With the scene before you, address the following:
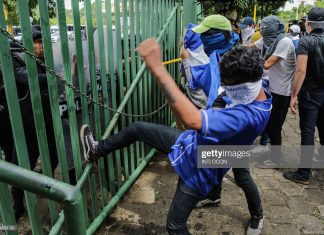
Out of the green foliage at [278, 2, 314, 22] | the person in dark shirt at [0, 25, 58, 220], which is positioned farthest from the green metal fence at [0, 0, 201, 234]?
the green foliage at [278, 2, 314, 22]

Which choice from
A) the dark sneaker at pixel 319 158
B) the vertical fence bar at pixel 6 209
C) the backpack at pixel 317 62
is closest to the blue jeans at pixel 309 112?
the backpack at pixel 317 62

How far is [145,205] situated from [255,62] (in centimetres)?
192

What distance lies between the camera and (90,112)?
2846 millimetres

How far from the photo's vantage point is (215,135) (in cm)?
180

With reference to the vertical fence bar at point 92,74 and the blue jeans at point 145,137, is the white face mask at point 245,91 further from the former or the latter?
the vertical fence bar at point 92,74

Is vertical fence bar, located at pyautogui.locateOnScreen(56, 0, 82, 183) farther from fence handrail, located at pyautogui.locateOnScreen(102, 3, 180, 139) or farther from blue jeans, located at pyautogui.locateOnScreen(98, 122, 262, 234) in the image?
fence handrail, located at pyautogui.locateOnScreen(102, 3, 180, 139)

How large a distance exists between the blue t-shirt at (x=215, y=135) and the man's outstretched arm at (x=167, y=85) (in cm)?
9

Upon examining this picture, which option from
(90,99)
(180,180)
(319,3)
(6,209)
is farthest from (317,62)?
(319,3)

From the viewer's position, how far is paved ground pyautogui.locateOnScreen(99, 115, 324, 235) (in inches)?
116

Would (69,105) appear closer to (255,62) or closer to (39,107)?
(39,107)

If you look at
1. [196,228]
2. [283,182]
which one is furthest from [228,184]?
[196,228]

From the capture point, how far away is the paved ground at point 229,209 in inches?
116

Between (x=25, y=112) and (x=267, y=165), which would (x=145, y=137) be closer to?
(x=25, y=112)

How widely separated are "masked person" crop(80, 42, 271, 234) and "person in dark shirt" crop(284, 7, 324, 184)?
1.67 meters
